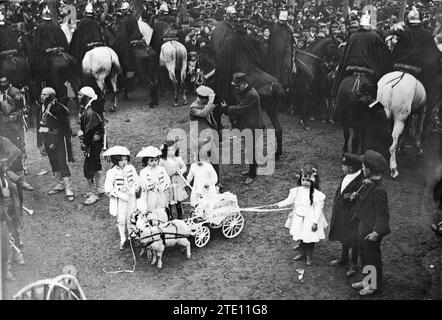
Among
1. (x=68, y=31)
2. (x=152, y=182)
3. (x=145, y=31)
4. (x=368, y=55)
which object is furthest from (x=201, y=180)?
(x=68, y=31)

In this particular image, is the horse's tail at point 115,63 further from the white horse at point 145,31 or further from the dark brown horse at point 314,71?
the dark brown horse at point 314,71

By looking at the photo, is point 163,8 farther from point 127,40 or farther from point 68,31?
point 68,31

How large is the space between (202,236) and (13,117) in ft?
11.8

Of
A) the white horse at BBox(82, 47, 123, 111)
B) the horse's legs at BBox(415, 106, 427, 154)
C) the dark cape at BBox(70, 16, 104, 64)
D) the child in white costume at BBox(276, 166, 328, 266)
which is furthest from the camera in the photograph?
the dark cape at BBox(70, 16, 104, 64)

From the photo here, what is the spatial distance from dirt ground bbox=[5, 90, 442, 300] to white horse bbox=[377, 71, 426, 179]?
0.59m

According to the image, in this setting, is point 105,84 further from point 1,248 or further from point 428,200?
point 428,200

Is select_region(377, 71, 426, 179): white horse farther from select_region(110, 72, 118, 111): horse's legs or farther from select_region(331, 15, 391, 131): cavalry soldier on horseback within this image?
select_region(110, 72, 118, 111): horse's legs

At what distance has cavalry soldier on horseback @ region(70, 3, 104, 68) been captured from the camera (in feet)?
36.5

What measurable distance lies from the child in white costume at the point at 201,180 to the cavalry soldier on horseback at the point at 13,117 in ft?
7.63

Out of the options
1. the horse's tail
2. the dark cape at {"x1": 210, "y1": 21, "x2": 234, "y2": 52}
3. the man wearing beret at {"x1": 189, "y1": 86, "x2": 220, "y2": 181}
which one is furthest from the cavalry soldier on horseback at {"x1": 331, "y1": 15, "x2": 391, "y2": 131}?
the horse's tail

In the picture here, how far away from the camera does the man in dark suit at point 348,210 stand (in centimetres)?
629

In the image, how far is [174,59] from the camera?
444 inches

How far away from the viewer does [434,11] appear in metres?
14.1

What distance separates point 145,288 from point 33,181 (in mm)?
3552
